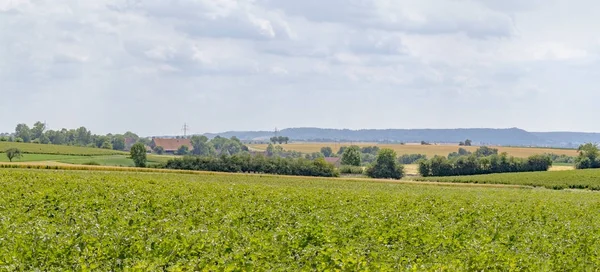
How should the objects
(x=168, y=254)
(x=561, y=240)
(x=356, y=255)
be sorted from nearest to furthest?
1. (x=356, y=255)
2. (x=168, y=254)
3. (x=561, y=240)

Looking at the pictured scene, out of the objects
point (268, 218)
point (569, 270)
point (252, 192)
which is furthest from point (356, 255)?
point (252, 192)

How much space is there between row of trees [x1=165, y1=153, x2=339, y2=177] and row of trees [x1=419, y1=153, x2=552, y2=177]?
2232 cm

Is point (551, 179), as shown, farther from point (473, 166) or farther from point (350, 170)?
point (350, 170)

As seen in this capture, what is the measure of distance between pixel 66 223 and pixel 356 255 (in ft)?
34.0

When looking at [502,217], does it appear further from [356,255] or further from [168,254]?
[168,254]

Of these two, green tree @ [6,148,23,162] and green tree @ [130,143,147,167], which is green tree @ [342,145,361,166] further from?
green tree @ [6,148,23,162]

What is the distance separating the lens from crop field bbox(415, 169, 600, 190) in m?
87.8

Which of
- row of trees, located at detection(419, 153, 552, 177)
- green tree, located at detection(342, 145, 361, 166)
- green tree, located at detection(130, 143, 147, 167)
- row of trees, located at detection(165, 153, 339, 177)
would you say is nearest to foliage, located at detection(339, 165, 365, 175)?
row of trees, located at detection(419, 153, 552, 177)

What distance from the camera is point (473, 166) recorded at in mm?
117500

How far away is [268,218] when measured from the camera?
72.1 ft

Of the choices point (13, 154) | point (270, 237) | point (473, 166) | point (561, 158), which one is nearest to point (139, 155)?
point (13, 154)

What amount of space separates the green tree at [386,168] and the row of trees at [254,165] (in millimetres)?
16802

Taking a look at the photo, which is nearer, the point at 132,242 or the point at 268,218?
the point at 132,242

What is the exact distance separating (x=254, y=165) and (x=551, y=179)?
4746 centimetres
